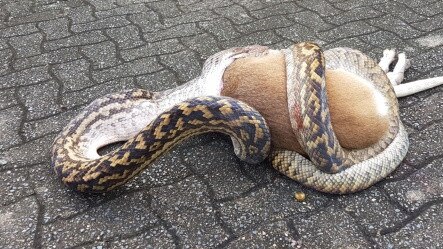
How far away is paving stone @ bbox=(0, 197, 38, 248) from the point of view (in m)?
3.21

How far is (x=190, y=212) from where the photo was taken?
339 cm

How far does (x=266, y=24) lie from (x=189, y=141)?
2436 millimetres

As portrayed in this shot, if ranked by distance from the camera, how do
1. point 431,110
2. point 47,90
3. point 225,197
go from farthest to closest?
1. point 47,90
2. point 431,110
3. point 225,197

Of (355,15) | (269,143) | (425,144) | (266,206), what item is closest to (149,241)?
(266,206)

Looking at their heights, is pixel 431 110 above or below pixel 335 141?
below

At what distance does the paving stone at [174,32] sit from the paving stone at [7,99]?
1663 mm

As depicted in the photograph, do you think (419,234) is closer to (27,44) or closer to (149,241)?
(149,241)

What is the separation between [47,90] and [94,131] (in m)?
1.08

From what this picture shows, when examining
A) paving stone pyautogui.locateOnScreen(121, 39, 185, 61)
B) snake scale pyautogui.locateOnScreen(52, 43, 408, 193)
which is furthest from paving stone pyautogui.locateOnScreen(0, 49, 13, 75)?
snake scale pyautogui.locateOnScreen(52, 43, 408, 193)

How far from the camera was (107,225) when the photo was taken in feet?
10.9

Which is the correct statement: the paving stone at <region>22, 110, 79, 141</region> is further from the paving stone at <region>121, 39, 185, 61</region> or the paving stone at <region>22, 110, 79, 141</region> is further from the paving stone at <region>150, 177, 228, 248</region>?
the paving stone at <region>150, 177, 228, 248</region>

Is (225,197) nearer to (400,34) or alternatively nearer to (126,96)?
(126,96)

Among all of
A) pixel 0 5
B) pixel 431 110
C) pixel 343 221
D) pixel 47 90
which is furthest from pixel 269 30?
pixel 0 5

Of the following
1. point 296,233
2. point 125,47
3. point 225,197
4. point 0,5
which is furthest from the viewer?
point 0,5
